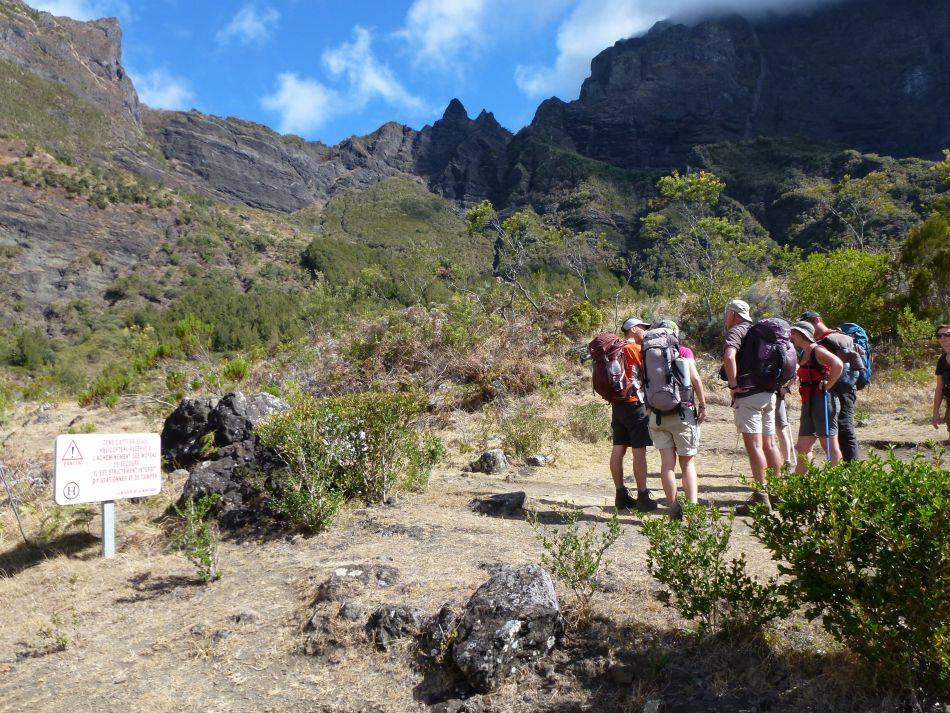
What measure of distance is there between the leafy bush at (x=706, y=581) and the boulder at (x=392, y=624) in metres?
1.26

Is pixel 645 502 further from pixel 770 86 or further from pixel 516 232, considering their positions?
pixel 770 86

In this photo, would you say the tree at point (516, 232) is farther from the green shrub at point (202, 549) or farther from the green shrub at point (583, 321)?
the green shrub at point (202, 549)

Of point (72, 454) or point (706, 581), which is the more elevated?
point (72, 454)

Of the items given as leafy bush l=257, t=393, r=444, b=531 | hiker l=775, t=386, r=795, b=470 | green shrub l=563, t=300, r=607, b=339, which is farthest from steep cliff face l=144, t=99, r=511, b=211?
hiker l=775, t=386, r=795, b=470

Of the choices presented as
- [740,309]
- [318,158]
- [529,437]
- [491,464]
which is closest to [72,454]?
[491,464]

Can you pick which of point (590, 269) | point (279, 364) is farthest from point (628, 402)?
point (590, 269)

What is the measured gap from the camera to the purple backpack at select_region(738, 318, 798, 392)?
437cm

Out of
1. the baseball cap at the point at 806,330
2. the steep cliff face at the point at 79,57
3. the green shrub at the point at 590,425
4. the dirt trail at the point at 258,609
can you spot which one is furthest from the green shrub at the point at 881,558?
the steep cliff face at the point at 79,57

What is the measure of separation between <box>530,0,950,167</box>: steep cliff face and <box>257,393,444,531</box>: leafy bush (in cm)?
13130

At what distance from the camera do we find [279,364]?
38.7ft

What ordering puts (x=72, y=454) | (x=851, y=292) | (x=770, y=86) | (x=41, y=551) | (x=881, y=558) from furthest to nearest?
1. (x=770, y=86)
2. (x=851, y=292)
3. (x=41, y=551)
4. (x=72, y=454)
5. (x=881, y=558)

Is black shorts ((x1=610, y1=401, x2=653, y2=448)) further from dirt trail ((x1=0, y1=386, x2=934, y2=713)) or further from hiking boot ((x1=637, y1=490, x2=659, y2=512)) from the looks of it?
dirt trail ((x1=0, y1=386, x2=934, y2=713))

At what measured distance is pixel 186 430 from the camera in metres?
7.15

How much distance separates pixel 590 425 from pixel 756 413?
3.96 metres
